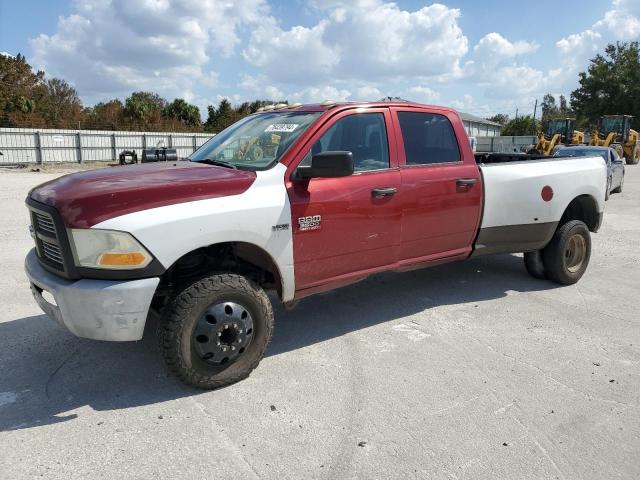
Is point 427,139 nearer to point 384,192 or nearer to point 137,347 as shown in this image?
point 384,192

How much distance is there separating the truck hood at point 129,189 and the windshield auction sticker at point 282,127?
60cm

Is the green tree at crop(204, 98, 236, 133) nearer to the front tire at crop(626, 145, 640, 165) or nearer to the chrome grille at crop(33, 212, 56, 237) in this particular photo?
the front tire at crop(626, 145, 640, 165)

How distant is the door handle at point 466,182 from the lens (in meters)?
4.81

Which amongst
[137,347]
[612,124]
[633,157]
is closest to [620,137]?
[612,124]

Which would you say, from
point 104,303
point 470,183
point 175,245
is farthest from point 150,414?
point 470,183

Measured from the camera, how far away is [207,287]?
3.40m

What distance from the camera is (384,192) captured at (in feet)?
13.9

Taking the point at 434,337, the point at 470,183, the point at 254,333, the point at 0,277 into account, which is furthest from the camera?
the point at 0,277

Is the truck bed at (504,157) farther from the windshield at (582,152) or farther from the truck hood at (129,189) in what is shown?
the windshield at (582,152)

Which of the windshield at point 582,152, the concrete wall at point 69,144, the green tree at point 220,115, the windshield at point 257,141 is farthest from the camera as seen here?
the green tree at point 220,115

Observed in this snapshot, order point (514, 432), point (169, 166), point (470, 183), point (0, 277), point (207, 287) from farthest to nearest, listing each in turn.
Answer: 1. point (0, 277)
2. point (470, 183)
3. point (169, 166)
4. point (207, 287)
5. point (514, 432)

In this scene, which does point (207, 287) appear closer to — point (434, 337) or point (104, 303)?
point (104, 303)

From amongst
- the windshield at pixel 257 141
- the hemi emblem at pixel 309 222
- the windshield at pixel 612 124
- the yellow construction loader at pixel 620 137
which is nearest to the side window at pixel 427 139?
the windshield at pixel 257 141

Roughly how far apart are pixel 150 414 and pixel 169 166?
1795 mm
